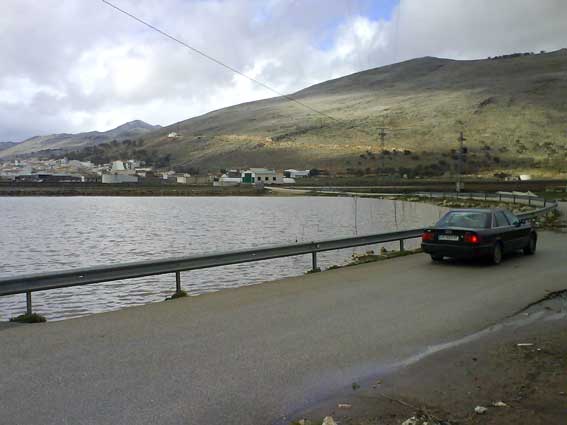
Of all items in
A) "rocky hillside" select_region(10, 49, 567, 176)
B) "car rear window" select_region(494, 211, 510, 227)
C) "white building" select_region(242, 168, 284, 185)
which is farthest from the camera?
"rocky hillside" select_region(10, 49, 567, 176)

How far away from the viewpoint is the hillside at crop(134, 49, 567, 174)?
429ft

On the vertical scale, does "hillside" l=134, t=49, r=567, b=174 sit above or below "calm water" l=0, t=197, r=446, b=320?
above

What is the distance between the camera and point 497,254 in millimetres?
14906

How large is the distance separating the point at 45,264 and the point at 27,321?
11.7 metres

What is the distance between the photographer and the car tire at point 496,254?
14.7 metres

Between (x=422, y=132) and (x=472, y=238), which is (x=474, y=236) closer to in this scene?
(x=472, y=238)

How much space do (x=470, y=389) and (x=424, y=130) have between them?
148 m

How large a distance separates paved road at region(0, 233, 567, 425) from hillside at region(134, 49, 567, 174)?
11766 centimetres

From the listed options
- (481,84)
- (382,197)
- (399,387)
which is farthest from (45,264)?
(481,84)

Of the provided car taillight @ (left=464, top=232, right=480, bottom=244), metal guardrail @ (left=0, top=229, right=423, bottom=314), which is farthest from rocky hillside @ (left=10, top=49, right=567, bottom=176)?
metal guardrail @ (left=0, top=229, right=423, bottom=314)

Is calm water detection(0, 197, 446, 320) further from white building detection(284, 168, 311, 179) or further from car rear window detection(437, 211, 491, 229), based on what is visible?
white building detection(284, 168, 311, 179)

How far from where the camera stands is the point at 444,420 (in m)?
5.02

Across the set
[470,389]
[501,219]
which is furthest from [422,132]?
[470,389]

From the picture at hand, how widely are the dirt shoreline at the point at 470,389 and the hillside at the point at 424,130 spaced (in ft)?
395
